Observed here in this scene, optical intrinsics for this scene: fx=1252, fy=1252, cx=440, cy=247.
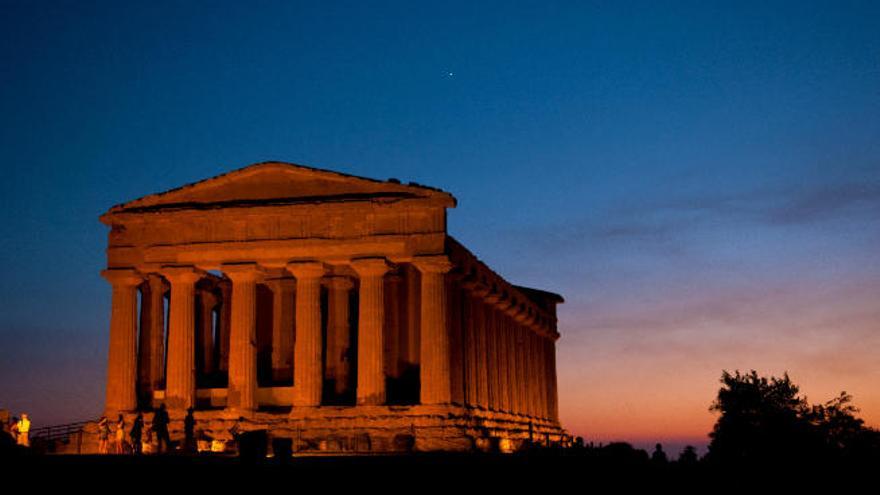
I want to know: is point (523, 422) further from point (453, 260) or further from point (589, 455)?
point (589, 455)

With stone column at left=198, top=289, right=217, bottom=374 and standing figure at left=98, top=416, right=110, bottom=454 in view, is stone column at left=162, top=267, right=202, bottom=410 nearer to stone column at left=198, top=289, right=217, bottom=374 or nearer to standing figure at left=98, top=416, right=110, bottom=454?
standing figure at left=98, top=416, right=110, bottom=454

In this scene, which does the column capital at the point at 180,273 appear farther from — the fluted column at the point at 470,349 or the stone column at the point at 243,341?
the fluted column at the point at 470,349

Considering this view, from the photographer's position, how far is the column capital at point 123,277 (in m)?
61.7

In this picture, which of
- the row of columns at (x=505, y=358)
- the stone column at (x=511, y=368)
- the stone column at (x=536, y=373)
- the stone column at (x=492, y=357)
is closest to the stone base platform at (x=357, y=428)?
the row of columns at (x=505, y=358)

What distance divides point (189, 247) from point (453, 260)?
12.9 metres

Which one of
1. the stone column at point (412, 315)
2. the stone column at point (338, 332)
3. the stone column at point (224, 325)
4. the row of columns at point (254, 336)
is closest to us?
the row of columns at point (254, 336)

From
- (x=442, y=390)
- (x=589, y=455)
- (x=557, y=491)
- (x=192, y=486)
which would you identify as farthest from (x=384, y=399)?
(x=192, y=486)

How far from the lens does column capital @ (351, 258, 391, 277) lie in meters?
59.1

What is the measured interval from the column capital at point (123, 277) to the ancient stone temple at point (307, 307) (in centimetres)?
6

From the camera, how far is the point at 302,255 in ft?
198

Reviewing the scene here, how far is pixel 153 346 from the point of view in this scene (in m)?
63.4

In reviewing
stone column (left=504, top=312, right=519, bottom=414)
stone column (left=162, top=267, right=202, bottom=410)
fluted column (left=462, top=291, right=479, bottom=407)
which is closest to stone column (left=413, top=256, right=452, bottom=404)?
fluted column (left=462, top=291, right=479, bottom=407)

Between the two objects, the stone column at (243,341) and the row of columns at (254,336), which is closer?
the row of columns at (254,336)

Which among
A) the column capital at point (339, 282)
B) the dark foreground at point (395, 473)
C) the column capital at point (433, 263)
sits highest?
the column capital at point (339, 282)
